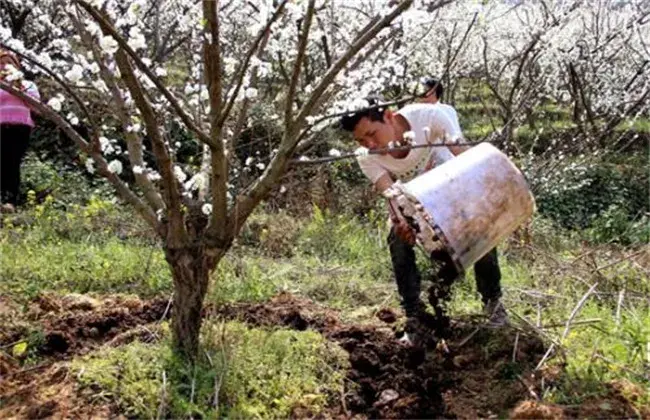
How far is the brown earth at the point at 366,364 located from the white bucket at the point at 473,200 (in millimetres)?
461

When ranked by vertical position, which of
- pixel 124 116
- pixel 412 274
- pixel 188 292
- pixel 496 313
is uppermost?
pixel 124 116

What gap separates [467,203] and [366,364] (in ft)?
2.59

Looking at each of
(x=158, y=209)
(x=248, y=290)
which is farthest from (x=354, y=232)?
(x=158, y=209)

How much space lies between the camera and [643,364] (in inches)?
110

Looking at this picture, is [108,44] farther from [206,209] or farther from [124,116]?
[206,209]

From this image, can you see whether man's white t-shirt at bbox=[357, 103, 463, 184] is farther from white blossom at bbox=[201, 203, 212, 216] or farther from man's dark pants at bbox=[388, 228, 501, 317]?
white blossom at bbox=[201, 203, 212, 216]

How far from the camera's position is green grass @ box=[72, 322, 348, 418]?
255 centimetres

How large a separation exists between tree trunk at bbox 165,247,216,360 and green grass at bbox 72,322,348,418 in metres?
0.07

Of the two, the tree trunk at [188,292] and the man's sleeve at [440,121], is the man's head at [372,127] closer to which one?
the man's sleeve at [440,121]

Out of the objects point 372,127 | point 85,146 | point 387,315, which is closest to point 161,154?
point 85,146

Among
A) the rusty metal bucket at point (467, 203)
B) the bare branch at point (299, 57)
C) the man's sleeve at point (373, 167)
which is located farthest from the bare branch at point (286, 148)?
the man's sleeve at point (373, 167)

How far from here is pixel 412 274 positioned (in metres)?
3.30

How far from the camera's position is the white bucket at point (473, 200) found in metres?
2.72

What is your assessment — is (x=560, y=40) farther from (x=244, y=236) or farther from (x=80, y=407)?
(x=80, y=407)
